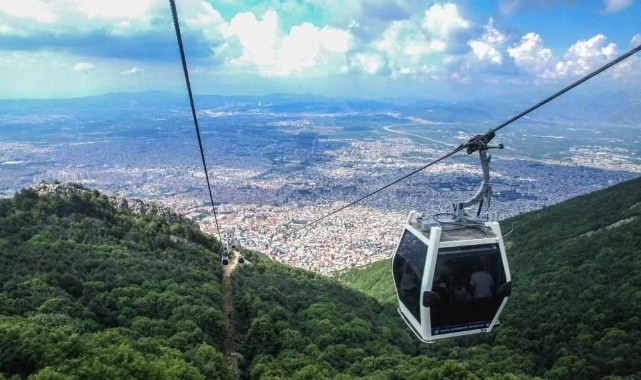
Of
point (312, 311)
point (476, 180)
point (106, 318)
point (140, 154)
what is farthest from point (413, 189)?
point (106, 318)

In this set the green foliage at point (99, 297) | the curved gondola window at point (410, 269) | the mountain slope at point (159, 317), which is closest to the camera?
the curved gondola window at point (410, 269)

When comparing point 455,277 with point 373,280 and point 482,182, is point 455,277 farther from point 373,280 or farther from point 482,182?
point 373,280

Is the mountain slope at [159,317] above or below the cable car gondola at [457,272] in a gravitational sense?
below

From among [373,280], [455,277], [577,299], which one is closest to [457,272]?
[455,277]

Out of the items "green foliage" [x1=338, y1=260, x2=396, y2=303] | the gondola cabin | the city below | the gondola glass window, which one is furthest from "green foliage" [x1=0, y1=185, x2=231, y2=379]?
the city below

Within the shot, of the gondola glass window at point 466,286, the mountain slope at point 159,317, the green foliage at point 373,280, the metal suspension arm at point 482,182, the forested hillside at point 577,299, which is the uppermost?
the metal suspension arm at point 482,182

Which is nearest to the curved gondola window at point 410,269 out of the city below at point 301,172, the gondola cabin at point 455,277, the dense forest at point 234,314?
the gondola cabin at point 455,277

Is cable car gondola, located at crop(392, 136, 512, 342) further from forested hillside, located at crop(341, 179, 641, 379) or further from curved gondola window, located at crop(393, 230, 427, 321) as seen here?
forested hillside, located at crop(341, 179, 641, 379)

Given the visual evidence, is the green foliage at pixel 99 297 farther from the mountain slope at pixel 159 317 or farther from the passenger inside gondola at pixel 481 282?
the passenger inside gondola at pixel 481 282
